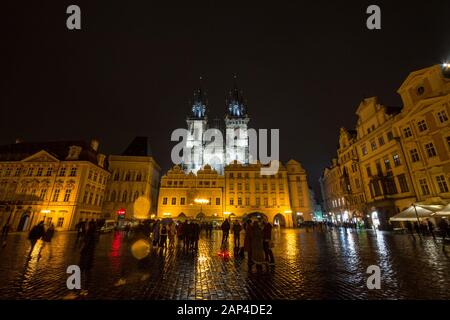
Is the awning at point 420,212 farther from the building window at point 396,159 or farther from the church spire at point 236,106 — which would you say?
the church spire at point 236,106

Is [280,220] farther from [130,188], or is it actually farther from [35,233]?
[35,233]

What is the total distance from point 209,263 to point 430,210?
66.6 feet

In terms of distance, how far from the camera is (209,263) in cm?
912

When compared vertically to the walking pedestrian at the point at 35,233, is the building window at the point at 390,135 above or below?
above

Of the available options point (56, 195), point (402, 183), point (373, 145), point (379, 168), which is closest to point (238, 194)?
point (379, 168)

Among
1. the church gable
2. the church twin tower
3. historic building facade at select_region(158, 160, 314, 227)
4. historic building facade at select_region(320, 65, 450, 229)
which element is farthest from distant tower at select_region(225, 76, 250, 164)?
the church gable

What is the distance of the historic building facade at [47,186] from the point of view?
32.4 m

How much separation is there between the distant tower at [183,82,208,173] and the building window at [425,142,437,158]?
54.8 meters

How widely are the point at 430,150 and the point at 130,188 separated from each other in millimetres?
49751

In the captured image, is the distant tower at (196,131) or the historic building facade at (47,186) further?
the distant tower at (196,131)

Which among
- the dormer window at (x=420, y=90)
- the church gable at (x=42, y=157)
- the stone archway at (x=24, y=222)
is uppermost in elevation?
the dormer window at (x=420, y=90)

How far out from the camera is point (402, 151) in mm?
27250

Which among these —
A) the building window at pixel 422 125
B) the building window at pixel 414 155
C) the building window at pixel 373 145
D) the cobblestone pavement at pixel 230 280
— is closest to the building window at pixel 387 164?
the building window at pixel 373 145

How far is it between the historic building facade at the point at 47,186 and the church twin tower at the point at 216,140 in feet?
113
